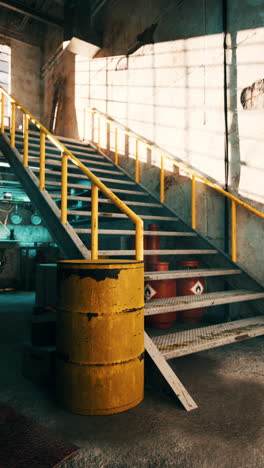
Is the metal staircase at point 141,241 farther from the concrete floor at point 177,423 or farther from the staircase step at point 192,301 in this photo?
the concrete floor at point 177,423

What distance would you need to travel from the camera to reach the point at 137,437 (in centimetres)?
232

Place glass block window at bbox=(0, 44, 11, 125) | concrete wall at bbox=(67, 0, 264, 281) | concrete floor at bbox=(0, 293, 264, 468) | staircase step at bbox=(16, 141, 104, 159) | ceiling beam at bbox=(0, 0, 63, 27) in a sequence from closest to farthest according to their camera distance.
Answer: concrete floor at bbox=(0, 293, 264, 468) → concrete wall at bbox=(67, 0, 264, 281) → staircase step at bbox=(16, 141, 104, 159) → ceiling beam at bbox=(0, 0, 63, 27) → glass block window at bbox=(0, 44, 11, 125)

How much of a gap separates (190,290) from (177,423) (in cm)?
253

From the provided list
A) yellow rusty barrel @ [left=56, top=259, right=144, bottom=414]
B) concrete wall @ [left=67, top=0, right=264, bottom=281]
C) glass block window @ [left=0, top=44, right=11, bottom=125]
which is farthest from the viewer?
glass block window @ [left=0, top=44, right=11, bottom=125]

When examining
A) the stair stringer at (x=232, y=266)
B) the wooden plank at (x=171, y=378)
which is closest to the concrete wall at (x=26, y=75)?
the stair stringer at (x=232, y=266)

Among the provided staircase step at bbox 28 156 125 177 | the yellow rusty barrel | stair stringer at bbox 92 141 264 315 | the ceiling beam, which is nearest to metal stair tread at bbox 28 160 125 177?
staircase step at bbox 28 156 125 177

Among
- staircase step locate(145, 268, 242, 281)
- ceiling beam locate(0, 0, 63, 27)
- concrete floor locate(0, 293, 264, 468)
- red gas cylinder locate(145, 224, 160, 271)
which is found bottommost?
concrete floor locate(0, 293, 264, 468)

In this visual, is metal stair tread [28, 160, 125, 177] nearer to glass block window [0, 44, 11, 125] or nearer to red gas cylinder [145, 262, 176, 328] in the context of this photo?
red gas cylinder [145, 262, 176, 328]

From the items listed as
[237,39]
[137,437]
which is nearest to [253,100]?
[237,39]

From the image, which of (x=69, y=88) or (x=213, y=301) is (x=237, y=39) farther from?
(x=69, y=88)

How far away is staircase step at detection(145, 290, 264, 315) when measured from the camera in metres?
3.53

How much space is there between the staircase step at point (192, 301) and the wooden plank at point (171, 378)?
17.1 inches

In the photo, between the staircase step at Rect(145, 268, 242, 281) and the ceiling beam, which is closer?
the staircase step at Rect(145, 268, 242, 281)

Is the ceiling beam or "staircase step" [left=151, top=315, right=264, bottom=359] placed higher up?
the ceiling beam
